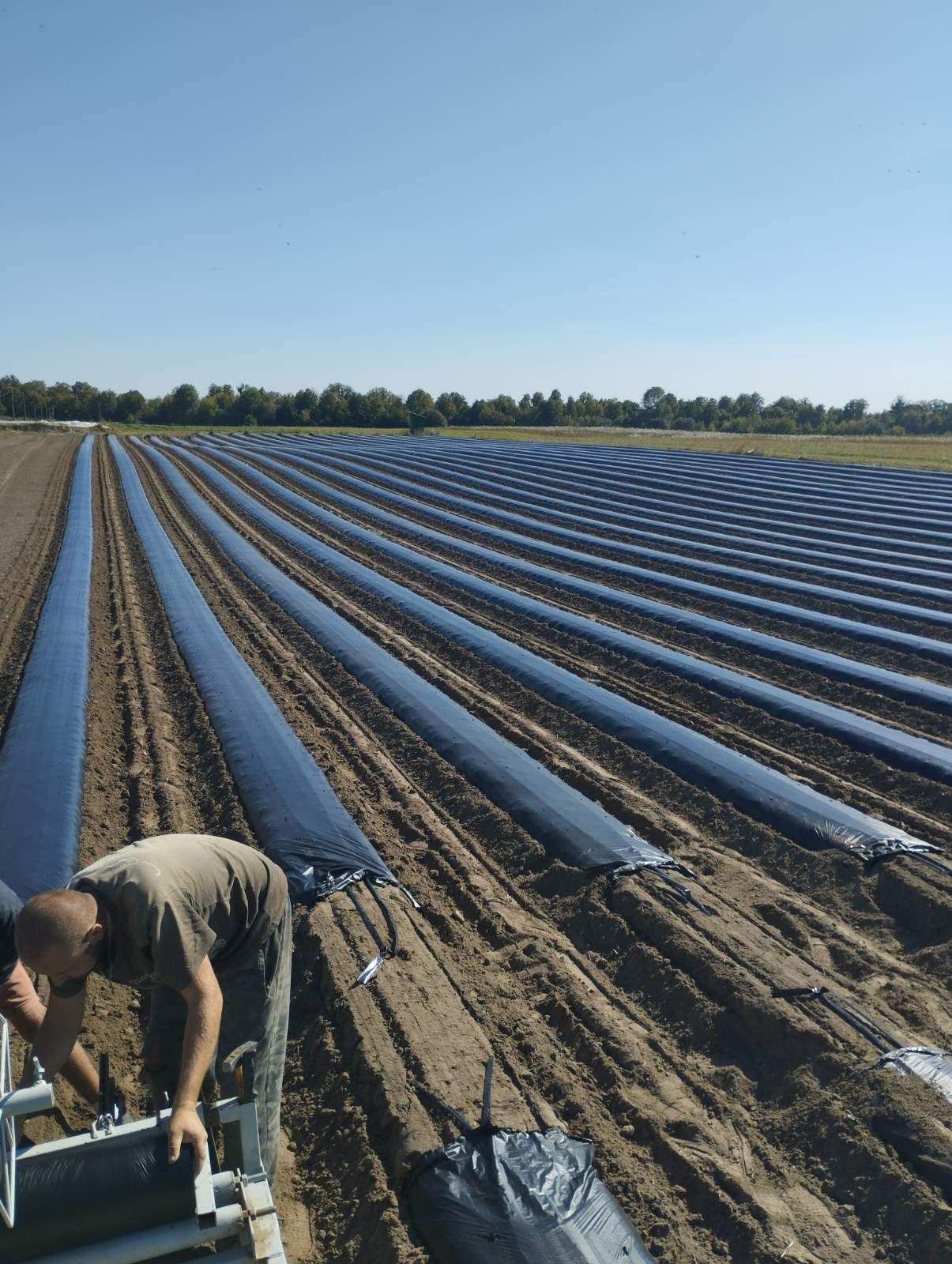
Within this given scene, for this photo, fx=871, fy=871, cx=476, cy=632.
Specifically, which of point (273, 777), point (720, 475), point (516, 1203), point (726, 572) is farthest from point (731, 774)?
point (720, 475)

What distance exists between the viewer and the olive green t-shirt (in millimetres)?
2756

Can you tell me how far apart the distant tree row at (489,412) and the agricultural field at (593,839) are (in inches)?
2246

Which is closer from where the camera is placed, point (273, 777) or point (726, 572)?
point (273, 777)

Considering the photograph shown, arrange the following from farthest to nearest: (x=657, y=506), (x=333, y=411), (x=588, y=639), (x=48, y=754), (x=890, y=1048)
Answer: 1. (x=333, y=411)
2. (x=657, y=506)
3. (x=588, y=639)
4. (x=48, y=754)
5. (x=890, y=1048)

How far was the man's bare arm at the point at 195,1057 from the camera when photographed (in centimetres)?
264

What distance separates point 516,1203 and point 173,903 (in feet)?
6.03

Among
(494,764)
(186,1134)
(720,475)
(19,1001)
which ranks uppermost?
(720,475)

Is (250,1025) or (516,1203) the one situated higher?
(250,1025)

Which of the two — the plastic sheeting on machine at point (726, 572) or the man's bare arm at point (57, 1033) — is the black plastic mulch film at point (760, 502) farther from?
the man's bare arm at point (57, 1033)

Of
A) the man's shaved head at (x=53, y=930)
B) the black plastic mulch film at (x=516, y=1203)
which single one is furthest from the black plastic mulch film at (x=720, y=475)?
the man's shaved head at (x=53, y=930)

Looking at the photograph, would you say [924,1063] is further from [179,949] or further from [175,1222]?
[179,949]

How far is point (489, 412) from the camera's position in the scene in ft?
242

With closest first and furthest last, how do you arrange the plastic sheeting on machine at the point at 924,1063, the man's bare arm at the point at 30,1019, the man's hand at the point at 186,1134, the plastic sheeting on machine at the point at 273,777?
the man's hand at the point at 186,1134
the man's bare arm at the point at 30,1019
the plastic sheeting on machine at the point at 924,1063
the plastic sheeting on machine at the point at 273,777

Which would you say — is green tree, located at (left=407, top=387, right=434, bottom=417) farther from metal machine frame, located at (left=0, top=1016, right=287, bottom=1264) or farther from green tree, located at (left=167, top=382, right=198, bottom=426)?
metal machine frame, located at (left=0, top=1016, right=287, bottom=1264)
